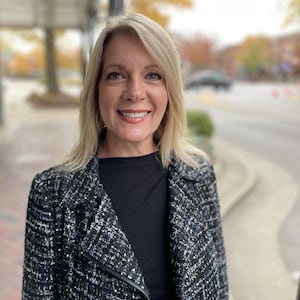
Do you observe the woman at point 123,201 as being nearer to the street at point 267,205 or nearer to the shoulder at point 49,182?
the shoulder at point 49,182

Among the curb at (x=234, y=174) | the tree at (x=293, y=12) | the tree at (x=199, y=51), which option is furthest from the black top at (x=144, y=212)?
the tree at (x=199, y=51)

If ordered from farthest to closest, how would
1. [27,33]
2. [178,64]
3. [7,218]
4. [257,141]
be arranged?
[27,33] → [257,141] → [7,218] → [178,64]

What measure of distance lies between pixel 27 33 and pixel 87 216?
81.3ft

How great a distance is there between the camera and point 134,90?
3.88 ft

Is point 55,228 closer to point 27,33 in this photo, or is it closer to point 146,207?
point 146,207

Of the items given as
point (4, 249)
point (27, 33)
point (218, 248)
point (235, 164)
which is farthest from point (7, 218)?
point (27, 33)

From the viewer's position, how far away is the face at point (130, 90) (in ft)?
3.89

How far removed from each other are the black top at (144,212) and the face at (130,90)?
113 mm

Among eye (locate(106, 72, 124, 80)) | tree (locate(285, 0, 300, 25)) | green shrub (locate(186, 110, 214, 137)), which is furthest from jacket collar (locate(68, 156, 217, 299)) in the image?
tree (locate(285, 0, 300, 25))

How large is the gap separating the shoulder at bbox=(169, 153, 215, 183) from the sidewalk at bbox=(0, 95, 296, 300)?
673 mm

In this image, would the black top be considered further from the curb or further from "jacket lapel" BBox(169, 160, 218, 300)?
the curb

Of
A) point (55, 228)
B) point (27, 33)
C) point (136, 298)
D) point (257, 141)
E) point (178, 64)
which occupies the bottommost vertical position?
point (257, 141)

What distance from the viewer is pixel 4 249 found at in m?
3.72

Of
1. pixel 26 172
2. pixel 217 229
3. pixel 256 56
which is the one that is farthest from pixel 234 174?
pixel 256 56
